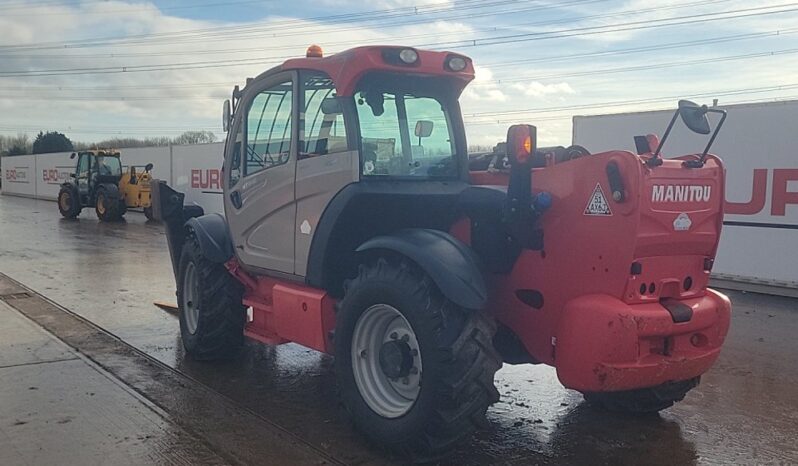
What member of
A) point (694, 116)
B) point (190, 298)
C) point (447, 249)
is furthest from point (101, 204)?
point (694, 116)

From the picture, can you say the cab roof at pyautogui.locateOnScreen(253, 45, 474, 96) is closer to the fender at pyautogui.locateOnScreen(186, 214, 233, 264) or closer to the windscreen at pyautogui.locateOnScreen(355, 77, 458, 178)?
the windscreen at pyautogui.locateOnScreen(355, 77, 458, 178)

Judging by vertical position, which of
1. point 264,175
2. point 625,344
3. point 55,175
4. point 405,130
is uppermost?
point 405,130

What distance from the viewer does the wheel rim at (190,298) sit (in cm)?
681

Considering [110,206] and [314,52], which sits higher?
[314,52]

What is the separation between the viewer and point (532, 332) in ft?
14.9

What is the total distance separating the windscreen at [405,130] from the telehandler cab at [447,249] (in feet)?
0.04

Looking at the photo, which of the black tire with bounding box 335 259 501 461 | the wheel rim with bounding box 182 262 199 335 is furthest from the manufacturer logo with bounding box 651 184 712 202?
the wheel rim with bounding box 182 262 199 335

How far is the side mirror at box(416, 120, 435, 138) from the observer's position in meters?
5.32

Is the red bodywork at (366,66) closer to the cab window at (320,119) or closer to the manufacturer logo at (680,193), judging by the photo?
the cab window at (320,119)

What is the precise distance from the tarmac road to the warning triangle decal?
155 cm

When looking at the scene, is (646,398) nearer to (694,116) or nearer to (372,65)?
(694,116)

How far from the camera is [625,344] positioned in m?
3.98

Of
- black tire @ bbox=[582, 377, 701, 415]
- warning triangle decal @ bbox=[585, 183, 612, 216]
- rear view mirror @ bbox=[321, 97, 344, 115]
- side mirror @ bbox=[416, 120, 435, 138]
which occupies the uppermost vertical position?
rear view mirror @ bbox=[321, 97, 344, 115]

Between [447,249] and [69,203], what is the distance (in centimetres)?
2372
